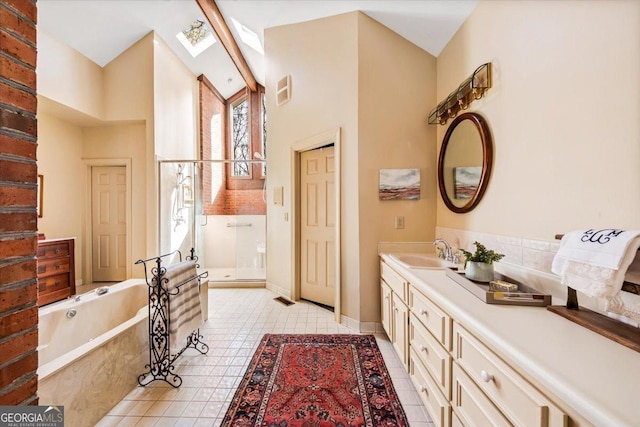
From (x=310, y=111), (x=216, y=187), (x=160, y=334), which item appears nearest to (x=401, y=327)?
(x=160, y=334)

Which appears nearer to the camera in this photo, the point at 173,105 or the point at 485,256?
the point at 485,256

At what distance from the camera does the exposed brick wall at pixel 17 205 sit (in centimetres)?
71

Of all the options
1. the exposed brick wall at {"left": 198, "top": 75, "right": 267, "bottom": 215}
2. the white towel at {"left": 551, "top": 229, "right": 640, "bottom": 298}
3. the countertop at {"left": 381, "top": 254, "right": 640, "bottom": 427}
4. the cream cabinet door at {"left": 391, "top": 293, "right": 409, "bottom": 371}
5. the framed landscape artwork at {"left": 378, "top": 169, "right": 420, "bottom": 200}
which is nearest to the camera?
the countertop at {"left": 381, "top": 254, "right": 640, "bottom": 427}

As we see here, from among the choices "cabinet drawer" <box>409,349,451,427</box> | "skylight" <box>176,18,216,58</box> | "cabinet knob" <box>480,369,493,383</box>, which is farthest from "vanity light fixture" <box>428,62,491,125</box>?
"skylight" <box>176,18,216,58</box>

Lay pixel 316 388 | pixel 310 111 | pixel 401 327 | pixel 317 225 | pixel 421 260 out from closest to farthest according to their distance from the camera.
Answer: pixel 316 388
pixel 401 327
pixel 421 260
pixel 310 111
pixel 317 225

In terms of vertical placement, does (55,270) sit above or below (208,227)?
below

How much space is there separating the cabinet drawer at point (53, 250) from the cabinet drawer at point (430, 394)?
4.29m

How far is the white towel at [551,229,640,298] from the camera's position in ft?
2.64

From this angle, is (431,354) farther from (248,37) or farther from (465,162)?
(248,37)

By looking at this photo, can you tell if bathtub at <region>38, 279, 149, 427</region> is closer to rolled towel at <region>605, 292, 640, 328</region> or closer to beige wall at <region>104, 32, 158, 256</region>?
beige wall at <region>104, 32, 158, 256</region>

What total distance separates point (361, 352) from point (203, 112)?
5288 millimetres

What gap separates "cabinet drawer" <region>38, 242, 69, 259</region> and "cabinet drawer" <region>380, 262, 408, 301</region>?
406 centimetres

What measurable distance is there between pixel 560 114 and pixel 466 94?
0.80m

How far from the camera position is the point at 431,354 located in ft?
4.51
